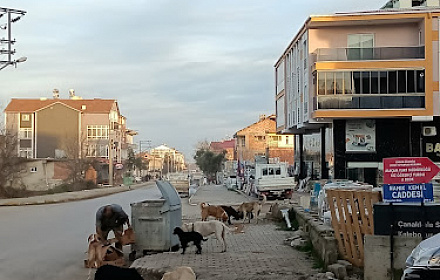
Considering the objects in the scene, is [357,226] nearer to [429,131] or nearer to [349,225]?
[349,225]

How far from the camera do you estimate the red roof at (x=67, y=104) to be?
94500 millimetres

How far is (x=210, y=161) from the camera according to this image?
369 ft

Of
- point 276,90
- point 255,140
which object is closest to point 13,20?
point 276,90

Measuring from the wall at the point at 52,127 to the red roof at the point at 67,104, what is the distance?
148cm

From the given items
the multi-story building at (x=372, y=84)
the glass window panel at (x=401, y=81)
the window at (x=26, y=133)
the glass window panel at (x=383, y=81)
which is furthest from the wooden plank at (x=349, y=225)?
the window at (x=26, y=133)

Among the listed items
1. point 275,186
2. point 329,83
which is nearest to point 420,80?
point 329,83

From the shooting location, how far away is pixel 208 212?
20.5 metres

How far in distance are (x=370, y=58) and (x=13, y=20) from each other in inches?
915

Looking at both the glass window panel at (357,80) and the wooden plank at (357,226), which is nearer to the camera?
the wooden plank at (357,226)

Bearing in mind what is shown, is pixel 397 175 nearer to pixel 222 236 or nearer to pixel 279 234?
pixel 222 236

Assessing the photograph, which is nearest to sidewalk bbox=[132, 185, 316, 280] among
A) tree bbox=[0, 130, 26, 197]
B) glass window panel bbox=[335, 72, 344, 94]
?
glass window panel bbox=[335, 72, 344, 94]

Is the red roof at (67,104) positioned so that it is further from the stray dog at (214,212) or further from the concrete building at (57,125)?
the stray dog at (214,212)

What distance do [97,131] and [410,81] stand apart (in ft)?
205

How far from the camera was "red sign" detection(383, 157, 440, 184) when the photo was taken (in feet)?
32.2
